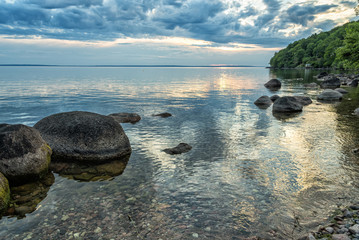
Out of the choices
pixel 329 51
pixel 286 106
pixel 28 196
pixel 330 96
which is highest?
pixel 329 51

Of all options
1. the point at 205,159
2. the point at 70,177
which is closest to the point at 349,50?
the point at 205,159

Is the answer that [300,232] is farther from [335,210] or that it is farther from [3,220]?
[3,220]

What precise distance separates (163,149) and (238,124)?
27.8ft

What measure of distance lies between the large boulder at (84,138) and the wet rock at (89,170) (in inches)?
15.2

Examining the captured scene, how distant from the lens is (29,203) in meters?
7.97

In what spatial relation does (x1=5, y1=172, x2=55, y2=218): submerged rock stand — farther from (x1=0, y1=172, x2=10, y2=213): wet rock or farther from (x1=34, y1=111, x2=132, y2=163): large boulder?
(x1=34, y1=111, x2=132, y2=163): large boulder

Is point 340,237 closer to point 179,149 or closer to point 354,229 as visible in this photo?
point 354,229

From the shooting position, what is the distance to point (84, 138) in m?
11.5

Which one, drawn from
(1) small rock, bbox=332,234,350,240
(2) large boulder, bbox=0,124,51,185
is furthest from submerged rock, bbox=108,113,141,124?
(1) small rock, bbox=332,234,350,240

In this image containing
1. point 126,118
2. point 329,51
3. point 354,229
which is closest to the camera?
point 354,229

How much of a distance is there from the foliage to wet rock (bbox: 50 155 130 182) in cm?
3589

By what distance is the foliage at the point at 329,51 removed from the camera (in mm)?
33188

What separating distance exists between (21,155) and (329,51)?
13984cm

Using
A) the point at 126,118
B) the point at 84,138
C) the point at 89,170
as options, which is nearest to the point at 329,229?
the point at 89,170
